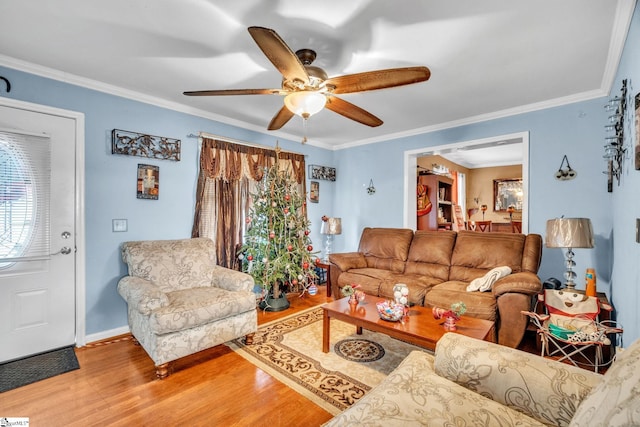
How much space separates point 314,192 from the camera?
197 inches

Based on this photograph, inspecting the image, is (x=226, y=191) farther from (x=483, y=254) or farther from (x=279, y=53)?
(x=483, y=254)

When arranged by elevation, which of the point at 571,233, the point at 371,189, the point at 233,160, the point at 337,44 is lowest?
the point at 571,233

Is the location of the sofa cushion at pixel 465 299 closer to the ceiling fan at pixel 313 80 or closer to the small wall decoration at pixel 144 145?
the ceiling fan at pixel 313 80

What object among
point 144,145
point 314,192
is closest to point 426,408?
point 144,145

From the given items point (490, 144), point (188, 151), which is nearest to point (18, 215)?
point (188, 151)

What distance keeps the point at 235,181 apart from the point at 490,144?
3296 millimetres

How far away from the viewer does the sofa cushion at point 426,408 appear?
3.52ft

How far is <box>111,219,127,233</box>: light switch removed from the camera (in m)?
2.94

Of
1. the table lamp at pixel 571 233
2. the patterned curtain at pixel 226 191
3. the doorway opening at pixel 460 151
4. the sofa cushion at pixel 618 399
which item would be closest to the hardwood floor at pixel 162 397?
the sofa cushion at pixel 618 399

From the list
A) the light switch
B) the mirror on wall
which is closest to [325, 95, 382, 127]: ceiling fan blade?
the light switch

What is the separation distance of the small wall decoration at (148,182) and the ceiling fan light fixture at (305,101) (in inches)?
76.8

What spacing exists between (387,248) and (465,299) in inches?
56.5

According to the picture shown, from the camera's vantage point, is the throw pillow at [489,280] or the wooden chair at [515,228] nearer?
the throw pillow at [489,280]

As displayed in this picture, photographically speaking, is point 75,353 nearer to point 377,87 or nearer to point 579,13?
point 377,87
